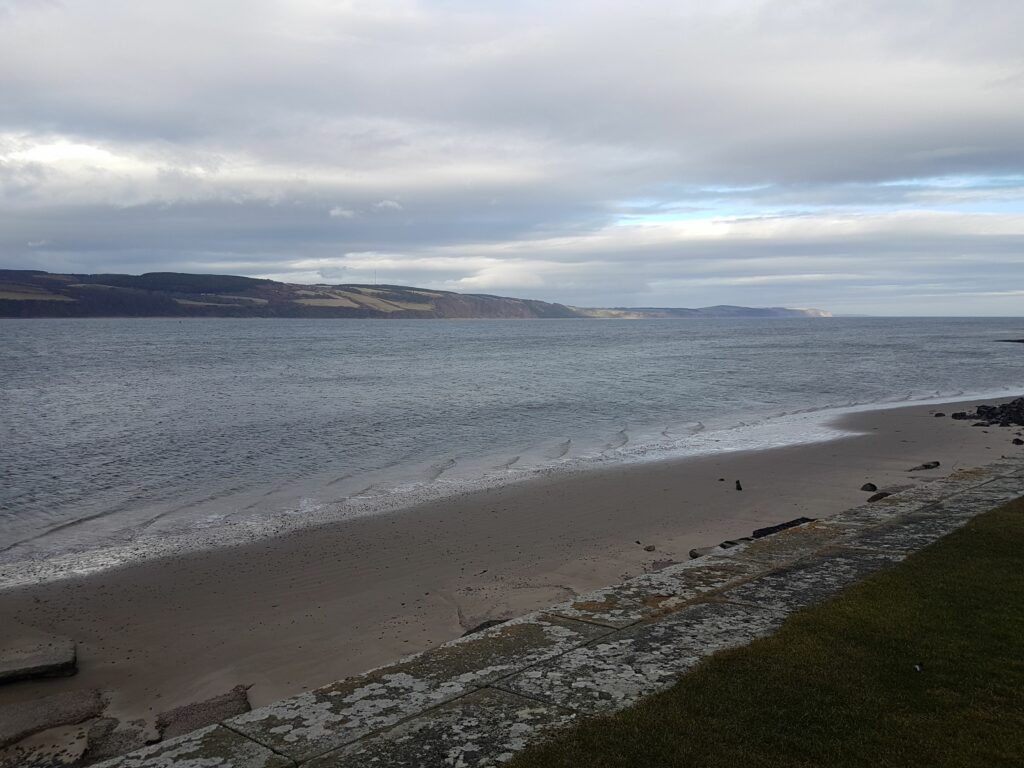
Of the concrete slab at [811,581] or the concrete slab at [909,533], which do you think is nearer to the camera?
the concrete slab at [811,581]

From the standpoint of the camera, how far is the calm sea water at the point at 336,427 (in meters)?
15.9

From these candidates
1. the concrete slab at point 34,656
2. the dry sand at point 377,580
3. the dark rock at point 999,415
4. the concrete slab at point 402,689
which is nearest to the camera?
the concrete slab at point 402,689

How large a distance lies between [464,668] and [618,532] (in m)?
7.99

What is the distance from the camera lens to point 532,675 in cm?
527

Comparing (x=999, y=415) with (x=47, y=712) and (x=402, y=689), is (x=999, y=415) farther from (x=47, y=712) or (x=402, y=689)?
(x=47, y=712)

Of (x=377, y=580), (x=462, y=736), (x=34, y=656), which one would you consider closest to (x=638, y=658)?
(x=462, y=736)

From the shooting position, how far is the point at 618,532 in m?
13.2

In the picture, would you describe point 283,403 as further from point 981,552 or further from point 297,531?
point 981,552

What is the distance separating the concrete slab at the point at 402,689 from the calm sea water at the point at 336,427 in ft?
28.7

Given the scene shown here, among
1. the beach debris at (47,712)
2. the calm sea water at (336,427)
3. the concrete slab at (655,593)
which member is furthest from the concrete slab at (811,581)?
the calm sea water at (336,427)

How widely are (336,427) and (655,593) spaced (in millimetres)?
21200

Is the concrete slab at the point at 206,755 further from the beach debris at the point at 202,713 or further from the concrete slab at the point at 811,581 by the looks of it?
the concrete slab at the point at 811,581

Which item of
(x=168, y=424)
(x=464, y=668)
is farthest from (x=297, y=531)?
(x=168, y=424)

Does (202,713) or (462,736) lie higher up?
(462,736)
